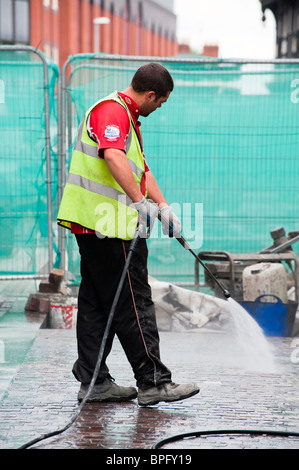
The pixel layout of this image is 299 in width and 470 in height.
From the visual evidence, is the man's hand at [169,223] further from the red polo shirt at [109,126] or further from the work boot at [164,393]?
the work boot at [164,393]

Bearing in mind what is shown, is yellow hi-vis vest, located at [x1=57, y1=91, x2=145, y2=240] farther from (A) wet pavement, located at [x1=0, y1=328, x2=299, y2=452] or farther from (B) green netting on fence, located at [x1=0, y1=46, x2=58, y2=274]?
(B) green netting on fence, located at [x1=0, y1=46, x2=58, y2=274]

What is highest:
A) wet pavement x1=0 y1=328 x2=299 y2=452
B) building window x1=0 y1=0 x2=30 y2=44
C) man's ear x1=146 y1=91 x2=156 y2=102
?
building window x1=0 y1=0 x2=30 y2=44

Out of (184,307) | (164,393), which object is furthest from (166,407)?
(184,307)

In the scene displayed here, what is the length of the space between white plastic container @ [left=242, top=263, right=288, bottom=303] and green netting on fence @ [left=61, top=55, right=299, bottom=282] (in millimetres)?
1251

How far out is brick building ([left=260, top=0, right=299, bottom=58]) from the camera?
1966cm

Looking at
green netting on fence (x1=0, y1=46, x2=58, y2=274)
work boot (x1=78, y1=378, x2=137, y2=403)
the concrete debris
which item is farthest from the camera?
green netting on fence (x1=0, y1=46, x2=58, y2=274)

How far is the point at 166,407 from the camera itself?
14.3 ft

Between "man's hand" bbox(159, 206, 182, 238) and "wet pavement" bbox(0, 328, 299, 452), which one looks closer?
"wet pavement" bbox(0, 328, 299, 452)

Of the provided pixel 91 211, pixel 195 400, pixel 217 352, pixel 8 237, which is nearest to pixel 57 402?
pixel 195 400

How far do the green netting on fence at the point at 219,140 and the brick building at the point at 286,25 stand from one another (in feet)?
39.7

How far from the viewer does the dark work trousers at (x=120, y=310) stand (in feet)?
13.9

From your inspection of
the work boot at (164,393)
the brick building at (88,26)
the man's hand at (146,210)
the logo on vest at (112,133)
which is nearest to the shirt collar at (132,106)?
the logo on vest at (112,133)

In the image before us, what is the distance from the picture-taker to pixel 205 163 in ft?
26.1

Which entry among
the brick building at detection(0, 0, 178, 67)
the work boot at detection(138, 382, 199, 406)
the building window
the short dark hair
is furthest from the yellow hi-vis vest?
the building window
